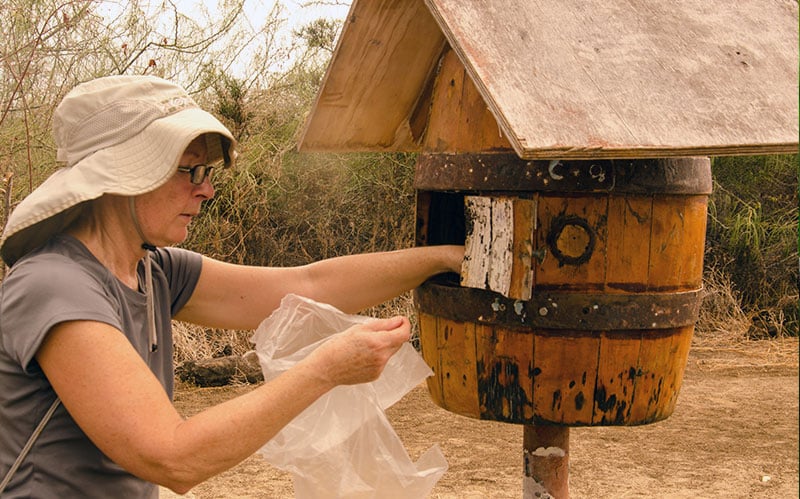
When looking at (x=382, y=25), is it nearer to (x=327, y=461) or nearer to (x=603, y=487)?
(x=327, y=461)

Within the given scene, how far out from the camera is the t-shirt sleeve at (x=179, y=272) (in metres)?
2.59

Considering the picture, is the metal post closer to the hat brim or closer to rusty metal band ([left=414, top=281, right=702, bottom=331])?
rusty metal band ([left=414, top=281, right=702, bottom=331])

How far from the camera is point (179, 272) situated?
2.63m

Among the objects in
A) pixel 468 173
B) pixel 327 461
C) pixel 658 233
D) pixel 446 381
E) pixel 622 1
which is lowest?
pixel 327 461

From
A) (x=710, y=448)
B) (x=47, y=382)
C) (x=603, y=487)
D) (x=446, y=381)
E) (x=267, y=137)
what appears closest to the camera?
(x=47, y=382)

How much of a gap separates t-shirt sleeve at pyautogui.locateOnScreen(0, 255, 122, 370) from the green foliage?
6326 mm

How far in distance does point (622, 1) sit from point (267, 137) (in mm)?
4779

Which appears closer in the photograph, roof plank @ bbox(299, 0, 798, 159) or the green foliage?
roof plank @ bbox(299, 0, 798, 159)

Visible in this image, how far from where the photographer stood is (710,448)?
16.6ft

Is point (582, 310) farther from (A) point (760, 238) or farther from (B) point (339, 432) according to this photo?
(A) point (760, 238)

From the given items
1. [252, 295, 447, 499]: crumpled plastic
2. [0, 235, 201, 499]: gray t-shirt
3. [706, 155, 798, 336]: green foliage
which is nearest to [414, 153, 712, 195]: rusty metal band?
[252, 295, 447, 499]: crumpled plastic

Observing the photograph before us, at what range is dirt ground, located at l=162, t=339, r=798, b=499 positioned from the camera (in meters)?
4.43

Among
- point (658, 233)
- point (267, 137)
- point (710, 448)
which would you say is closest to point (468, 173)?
point (658, 233)

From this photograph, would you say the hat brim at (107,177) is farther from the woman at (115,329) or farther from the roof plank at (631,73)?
the roof plank at (631,73)
